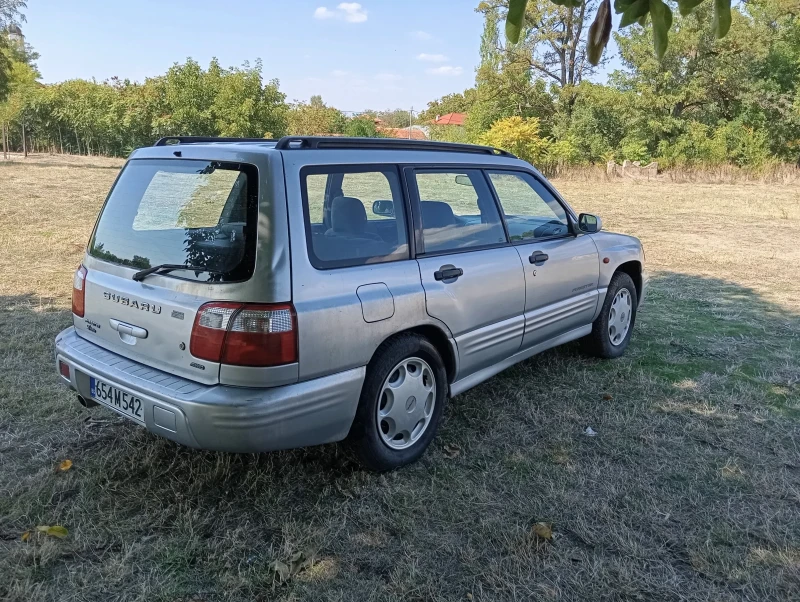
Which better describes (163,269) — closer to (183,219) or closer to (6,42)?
(183,219)

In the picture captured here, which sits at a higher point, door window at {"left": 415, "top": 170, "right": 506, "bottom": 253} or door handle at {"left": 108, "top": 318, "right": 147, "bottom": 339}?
door window at {"left": 415, "top": 170, "right": 506, "bottom": 253}

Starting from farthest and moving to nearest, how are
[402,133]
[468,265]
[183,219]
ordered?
[402,133], [468,265], [183,219]

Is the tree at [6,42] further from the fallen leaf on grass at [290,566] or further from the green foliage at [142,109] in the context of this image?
the fallen leaf on grass at [290,566]

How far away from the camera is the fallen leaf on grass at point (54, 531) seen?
2746 mm

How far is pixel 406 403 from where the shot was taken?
3.36 meters

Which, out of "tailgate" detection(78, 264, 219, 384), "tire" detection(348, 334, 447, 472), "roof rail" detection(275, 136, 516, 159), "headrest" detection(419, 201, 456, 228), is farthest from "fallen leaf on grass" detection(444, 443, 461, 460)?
"roof rail" detection(275, 136, 516, 159)

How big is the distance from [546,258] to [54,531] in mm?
3188

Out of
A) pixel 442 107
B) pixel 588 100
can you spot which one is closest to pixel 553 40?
pixel 588 100

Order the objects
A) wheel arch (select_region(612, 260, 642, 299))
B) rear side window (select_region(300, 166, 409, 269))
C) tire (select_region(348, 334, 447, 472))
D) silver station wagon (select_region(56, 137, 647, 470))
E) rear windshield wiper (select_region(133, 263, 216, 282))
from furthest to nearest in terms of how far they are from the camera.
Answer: wheel arch (select_region(612, 260, 642, 299)), tire (select_region(348, 334, 447, 472)), rear side window (select_region(300, 166, 409, 269)), rear windshield wiper (select_region(133, 263, 216, 282)), silver station wagon (select_region(56, 137, 647, 470))

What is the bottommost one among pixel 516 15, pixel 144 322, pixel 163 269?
pixel 144 322

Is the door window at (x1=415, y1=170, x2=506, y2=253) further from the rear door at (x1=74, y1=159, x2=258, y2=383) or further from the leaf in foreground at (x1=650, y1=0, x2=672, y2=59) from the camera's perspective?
the leaf in foreground at (x1=650, y1=0, x2=672, y2=59)

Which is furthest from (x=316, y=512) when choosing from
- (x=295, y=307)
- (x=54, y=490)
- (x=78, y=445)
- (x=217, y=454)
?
(x=78, y=445)

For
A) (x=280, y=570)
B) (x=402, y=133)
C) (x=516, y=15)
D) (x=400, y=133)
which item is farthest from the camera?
(x=402, y=133)

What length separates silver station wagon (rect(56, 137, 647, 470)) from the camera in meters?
2.69
